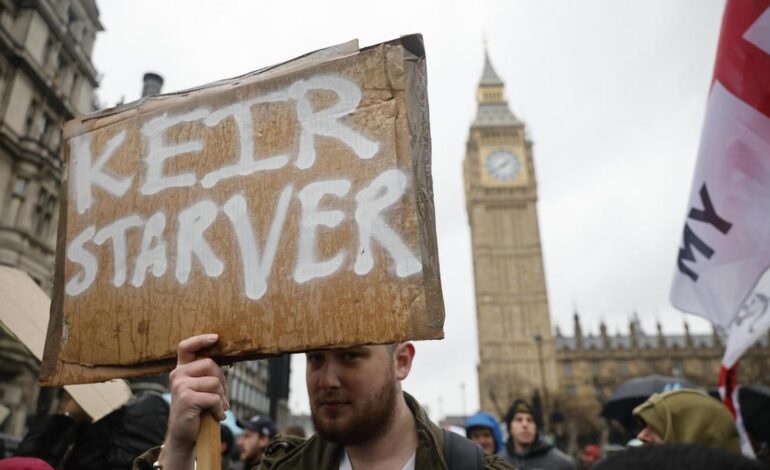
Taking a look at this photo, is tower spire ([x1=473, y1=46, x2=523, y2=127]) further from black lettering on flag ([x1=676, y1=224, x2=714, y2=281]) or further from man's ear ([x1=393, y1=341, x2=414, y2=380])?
man's ear ([x1=393, y1=341, x2=414, y2=380])

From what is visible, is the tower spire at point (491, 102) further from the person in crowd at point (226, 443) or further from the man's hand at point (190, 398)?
the man's hand at point (190, 398)

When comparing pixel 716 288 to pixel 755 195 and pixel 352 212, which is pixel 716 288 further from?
pixel 352 212

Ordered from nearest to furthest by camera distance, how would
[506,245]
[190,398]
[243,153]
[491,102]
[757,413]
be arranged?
[190,398] < [243,153] < [757,413] < [506,245] < [491,102]

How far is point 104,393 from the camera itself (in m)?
2.40

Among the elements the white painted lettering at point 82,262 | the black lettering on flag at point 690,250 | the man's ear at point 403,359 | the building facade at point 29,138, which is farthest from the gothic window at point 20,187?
the black lettering on flag at point 690,250

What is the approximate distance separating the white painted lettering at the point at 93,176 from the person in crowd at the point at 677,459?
135cm

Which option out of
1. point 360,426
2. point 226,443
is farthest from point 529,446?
point 360,426

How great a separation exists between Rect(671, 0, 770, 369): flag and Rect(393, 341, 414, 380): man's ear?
151cm

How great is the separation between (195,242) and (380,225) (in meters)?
0.49

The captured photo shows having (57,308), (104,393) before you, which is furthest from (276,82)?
(104,393)

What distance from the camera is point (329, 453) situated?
159 centimetres

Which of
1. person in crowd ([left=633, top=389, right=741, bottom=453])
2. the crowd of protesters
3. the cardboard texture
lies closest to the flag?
person in crowd ([left=633, top=389, right=741, bottom=453])

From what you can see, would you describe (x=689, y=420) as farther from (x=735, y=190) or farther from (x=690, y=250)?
(x=735, y=190)

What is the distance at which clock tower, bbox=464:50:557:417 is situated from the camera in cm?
6178
